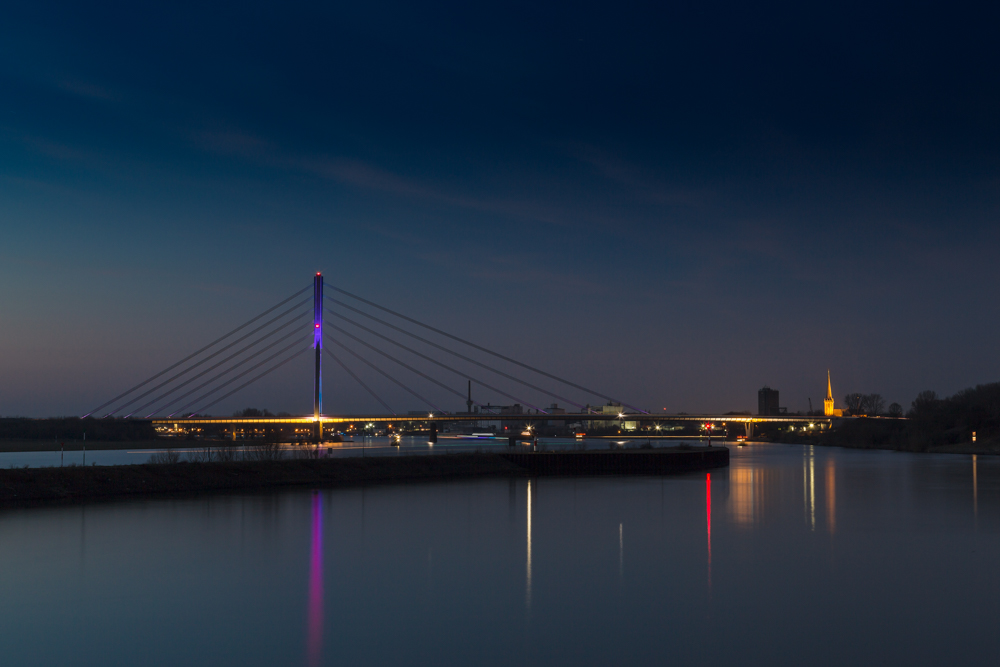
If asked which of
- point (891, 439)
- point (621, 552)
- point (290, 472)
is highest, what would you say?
point (290, 472)

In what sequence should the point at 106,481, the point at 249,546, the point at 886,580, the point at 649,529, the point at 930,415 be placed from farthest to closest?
the point at 930,415
the point at 106,481
the point at 649,529
the point at 249,546
the point at 886,580

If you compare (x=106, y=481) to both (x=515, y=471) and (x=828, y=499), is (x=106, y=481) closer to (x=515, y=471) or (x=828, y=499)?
(x=515, y=471)

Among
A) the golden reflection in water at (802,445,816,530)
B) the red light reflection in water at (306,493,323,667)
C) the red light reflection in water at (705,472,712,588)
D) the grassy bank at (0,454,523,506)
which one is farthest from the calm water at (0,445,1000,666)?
the grassy bank at (0,454,523,506)

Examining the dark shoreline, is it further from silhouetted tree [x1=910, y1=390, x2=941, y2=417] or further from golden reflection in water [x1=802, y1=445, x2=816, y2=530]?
silhouetted tree [x1=910, y1=390, x2=941, y2=417]

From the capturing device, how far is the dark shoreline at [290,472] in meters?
25.7

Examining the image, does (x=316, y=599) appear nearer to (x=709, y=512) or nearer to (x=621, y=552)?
(x=621, y=552)

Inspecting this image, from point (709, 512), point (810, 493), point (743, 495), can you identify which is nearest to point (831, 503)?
point (743, 495)

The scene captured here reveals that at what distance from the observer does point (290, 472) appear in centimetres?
3347

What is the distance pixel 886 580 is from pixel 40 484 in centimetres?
2403

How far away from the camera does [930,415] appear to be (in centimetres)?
10069

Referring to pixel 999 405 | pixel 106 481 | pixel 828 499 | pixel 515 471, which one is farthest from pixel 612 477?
pixel 999 405

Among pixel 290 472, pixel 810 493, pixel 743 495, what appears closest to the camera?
pixel 743 495

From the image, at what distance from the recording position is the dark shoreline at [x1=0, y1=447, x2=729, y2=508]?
84.3 feet

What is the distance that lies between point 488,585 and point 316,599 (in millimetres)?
2789
